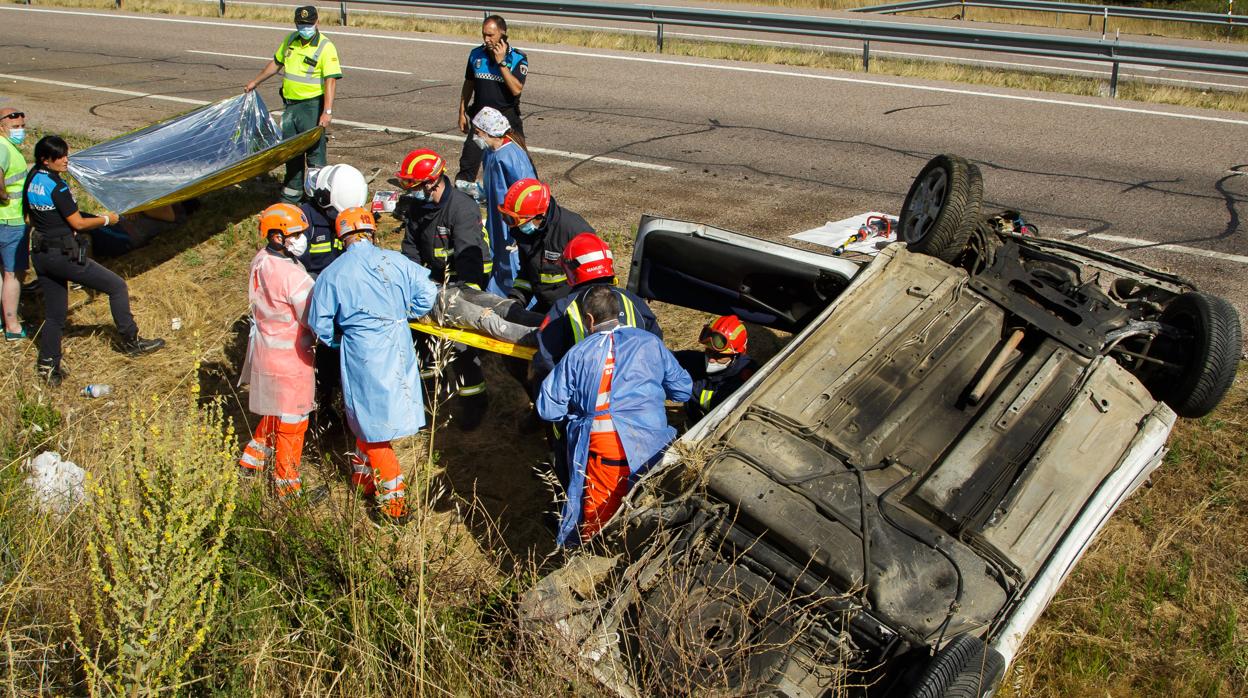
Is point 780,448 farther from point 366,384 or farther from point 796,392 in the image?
point 366,384

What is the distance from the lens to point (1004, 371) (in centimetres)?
512

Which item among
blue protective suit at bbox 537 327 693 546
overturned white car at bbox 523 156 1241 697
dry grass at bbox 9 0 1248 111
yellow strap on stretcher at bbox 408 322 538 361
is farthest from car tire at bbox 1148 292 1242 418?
dry grass at bbox 9 0 1248 111

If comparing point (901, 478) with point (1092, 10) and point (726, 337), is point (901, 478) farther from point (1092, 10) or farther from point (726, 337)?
point (1092, 10)

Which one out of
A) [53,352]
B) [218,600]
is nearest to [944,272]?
[218,600]

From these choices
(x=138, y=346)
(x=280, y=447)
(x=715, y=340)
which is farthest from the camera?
(x=138, y=346)

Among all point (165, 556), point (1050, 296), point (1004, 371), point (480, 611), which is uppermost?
point (1050, 296)

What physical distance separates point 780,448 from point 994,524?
932 mm

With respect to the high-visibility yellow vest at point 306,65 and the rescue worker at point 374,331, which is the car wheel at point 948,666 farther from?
the high-visibility yellow vest at point 306,65

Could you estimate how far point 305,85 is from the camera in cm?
978

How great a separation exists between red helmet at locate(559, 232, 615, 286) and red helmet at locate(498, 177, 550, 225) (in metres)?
0.76

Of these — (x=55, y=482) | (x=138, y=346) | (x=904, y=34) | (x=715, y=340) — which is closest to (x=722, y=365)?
(x=715, y=340)

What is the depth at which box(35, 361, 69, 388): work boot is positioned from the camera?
24.8ft

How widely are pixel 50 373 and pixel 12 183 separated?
5.08 feet

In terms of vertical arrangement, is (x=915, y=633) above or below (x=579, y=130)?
below
